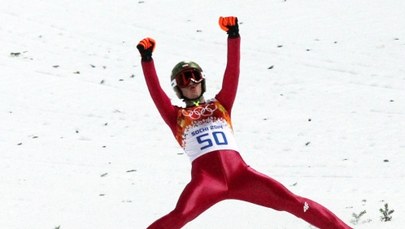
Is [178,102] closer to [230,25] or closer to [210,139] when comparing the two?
[230,25]

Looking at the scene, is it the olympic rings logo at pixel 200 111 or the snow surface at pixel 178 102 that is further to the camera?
the snow surface at pixel 178 102

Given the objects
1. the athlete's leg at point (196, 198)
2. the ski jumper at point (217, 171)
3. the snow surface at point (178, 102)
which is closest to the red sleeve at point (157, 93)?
the ski jumper at point (217, 171)

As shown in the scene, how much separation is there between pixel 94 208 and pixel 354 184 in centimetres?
244

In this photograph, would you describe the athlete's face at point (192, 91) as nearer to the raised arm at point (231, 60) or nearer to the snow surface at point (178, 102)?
the raised arm at point (231, 60)

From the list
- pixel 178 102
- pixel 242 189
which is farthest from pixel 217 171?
pixel 178 102

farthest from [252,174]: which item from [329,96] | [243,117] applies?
[329,96]

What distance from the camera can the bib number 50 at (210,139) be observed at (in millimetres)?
5398

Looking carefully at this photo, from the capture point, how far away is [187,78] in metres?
5.51

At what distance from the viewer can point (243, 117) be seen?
9805mm

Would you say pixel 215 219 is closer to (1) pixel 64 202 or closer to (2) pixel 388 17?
(1) pixel 64 202

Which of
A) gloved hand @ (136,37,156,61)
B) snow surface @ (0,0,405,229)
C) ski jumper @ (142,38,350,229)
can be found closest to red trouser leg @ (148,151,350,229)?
ski jumper @ (142,38,350,229)

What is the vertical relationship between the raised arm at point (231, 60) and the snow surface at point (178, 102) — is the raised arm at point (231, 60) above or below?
Result: above

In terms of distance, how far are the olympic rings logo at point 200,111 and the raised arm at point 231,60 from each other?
114 millimetres

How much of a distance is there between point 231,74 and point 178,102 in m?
4.19
